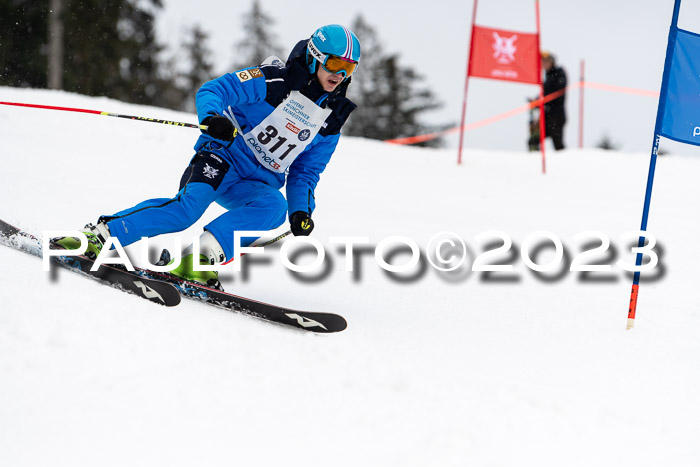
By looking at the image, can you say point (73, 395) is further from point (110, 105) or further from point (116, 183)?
point (110, 105)

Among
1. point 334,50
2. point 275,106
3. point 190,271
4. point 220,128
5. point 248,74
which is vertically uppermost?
point 334,50

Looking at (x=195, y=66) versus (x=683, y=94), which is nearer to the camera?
(x=683, y=94)

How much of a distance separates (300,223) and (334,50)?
0.93m

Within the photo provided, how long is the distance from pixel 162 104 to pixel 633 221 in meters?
25.2

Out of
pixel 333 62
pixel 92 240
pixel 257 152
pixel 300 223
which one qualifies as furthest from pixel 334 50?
pixel 92 240

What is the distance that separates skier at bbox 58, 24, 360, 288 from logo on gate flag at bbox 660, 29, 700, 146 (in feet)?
5.39

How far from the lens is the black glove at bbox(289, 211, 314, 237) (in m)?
3.52

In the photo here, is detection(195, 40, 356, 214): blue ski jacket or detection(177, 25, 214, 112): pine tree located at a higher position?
detection(177, 25, 214, 112): pine tree

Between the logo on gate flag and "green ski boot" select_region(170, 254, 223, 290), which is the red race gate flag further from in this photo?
"green ski boot" select_region(170, 254, 223, 290)

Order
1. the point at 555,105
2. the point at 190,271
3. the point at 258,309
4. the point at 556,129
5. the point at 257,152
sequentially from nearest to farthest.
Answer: the point at 258,309, the point at 190,271, the point at 257,152, the point at 555,105, the point at 556,129

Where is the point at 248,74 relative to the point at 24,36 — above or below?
below

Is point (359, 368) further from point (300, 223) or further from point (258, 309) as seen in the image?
point (300, 223)

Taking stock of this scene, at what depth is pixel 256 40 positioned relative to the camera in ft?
108

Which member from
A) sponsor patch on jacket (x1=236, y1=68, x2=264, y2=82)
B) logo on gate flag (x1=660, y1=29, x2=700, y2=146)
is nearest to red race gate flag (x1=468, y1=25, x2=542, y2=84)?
logo on gate flag (x1=660, y1=29, x2=700, y2=146)
